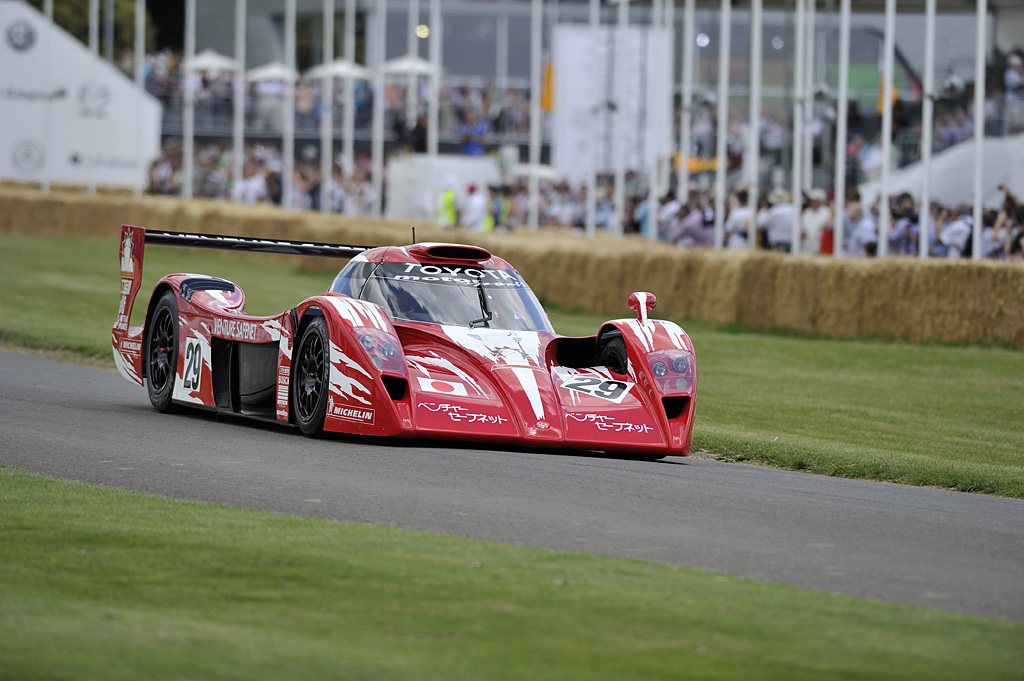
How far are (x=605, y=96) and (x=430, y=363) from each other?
1016 inches

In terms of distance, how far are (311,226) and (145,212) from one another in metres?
7.39

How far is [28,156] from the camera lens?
145 ft

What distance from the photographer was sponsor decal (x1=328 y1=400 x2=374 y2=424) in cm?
1022

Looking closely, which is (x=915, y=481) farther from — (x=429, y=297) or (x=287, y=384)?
(x=287, y=384)

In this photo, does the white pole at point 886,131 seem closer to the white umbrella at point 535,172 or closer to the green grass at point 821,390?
the green grass at point 821,390

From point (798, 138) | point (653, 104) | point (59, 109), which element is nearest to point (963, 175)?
point (798, 138)

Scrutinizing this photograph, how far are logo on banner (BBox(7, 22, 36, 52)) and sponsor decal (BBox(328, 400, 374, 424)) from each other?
3672cm

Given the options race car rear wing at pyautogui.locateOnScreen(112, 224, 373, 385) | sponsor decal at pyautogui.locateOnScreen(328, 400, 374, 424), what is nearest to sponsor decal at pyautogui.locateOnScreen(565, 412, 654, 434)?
sponsor decal at pyautogui.locateOnScreen(328, 400, 374, 424)

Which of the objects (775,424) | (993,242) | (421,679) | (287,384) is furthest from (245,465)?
(993,242)

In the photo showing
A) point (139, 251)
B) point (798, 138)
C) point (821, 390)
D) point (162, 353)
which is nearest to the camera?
point (162, 353)

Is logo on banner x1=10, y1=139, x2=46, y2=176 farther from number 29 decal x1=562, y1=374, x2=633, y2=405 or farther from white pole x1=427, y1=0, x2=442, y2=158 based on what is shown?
number 29 decal x1=562, y1=374, x2=633, y2=405

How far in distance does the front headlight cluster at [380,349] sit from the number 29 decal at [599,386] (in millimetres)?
1233

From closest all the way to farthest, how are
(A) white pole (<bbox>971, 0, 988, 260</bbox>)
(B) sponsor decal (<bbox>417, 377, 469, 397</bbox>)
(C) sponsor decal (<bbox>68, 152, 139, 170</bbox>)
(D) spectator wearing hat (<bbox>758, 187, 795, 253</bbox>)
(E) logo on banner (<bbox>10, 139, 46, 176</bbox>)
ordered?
(B) sponsor decal (<bbox>417, 377, 469, 397</bbox>) < (A) white pole (<bbox>971, 0, 988, 260</bbox>) < (D) spectator wearing hat (<bbox>758, 187, 795, 253</bbox>) < (E) logo on banner (<bbox>10, 139, 46, 176</bbox>) < (C) sponsor decal (<bbox>68, 152, 139, 170</bbox>)

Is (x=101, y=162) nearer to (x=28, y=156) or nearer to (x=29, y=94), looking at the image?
(x=28, y=156)
